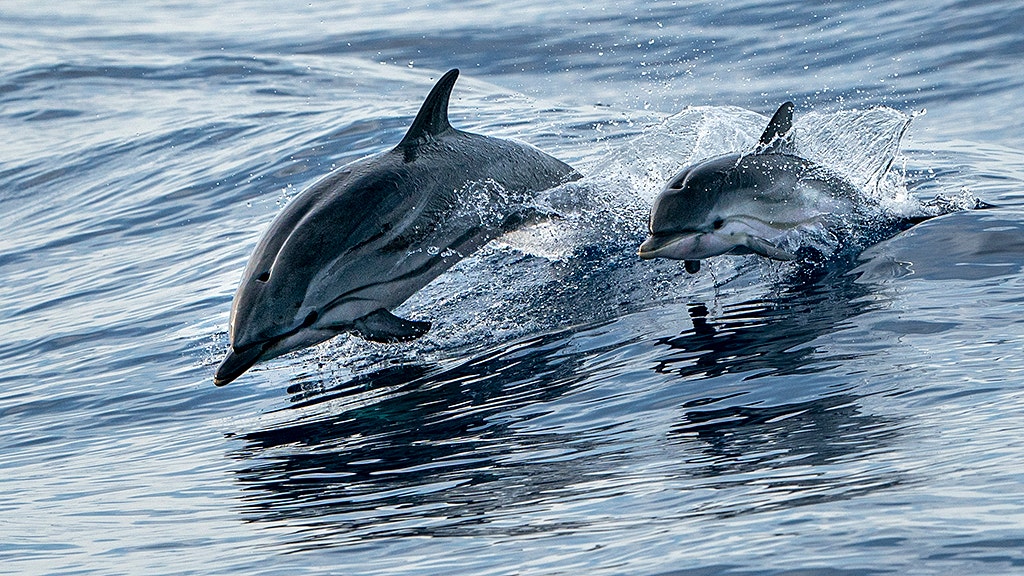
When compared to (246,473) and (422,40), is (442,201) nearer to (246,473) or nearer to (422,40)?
(246,473)

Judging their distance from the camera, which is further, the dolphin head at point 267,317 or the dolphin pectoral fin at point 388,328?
the dolphin pectoral fin at point 388,328

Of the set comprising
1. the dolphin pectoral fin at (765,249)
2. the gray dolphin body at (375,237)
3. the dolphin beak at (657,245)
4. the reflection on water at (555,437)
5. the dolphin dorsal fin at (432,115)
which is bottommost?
the reflection on water at (555,437)

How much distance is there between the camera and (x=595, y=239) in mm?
8180

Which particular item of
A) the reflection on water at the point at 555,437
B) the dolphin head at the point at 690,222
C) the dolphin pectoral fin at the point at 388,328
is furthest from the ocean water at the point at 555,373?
the dolphin head at the point at 690,222

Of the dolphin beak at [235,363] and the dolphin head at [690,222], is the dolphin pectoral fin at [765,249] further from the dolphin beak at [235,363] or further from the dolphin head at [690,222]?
the dolphin beak at [235,363]

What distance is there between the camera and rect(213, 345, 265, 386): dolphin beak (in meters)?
6.08

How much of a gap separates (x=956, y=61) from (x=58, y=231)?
8.90 m

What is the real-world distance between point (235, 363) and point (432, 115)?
1826 mm

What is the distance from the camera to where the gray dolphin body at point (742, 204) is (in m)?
6.78

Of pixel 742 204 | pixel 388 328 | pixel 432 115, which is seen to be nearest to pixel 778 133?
pixel 742 204

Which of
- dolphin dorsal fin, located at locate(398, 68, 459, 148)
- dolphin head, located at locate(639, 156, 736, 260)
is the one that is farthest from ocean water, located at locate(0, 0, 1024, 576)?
dolphin dorsal fin, located at locate(398, 68, 459, 148)

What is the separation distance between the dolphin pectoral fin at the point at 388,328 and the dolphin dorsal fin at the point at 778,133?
2085 mm

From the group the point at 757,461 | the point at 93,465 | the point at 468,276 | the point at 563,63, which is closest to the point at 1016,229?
the point at 468,276

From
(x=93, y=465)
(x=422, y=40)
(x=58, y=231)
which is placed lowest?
(x=93, y=465)
